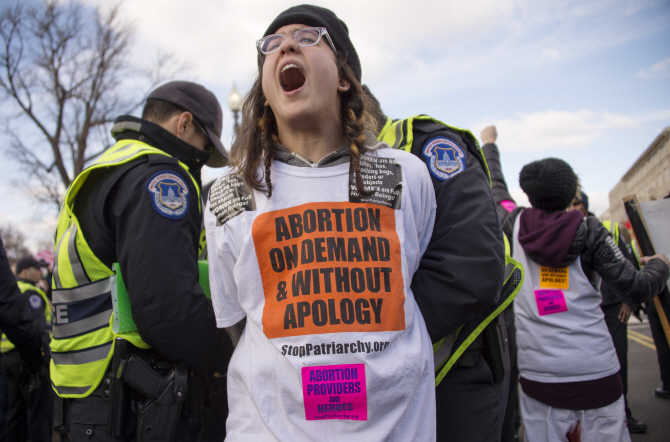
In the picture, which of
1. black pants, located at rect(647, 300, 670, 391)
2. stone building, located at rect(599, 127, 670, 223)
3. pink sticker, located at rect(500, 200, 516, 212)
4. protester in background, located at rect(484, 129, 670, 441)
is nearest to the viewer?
protester in background, located at rect(484, 129, 670, 441)

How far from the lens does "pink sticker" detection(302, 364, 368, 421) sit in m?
1.20

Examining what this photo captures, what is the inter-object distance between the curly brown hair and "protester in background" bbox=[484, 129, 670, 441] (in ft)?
5.15

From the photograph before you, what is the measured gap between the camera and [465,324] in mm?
1548

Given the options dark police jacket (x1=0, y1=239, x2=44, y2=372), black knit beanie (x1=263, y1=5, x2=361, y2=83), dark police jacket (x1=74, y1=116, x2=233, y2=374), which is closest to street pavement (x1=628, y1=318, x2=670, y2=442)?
dark police jacket (x1=74, y1=116, x2=233, y2=374)

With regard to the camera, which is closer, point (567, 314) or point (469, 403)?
point (469, 403)

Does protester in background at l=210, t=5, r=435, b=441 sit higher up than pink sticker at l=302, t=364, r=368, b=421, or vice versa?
protester in background at l=210, t=5, r=435, b=441

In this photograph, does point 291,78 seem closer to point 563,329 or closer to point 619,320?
point 563,329

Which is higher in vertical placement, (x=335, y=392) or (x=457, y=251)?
(x=457, y=251)

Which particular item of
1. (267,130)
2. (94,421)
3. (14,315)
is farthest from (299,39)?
(14,315)

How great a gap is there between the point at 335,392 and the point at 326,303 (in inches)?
9.2

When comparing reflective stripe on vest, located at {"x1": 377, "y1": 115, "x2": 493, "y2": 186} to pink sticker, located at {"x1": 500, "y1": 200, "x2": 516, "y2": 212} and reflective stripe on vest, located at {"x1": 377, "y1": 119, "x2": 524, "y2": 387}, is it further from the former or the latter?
pink sticker, located at {"x1": 500, "y1": 200, "x2": 516, "y2": 212}

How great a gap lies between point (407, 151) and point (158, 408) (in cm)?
138

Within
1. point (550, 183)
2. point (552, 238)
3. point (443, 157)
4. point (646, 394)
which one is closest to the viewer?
point (443, 157)

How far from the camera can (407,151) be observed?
1.64 meters
